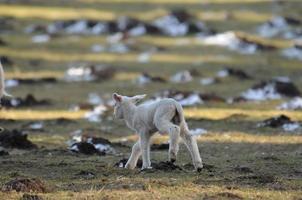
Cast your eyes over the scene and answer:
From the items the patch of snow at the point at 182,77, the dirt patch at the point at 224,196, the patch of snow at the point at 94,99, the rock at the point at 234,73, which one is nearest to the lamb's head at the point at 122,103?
the dirt patch at the point at 224,196

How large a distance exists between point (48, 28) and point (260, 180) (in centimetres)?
4369

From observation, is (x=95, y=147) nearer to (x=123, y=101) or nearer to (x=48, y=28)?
(x=123, y=101)

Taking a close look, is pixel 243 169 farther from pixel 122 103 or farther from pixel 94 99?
pixel 94 99

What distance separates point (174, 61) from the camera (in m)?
49.0

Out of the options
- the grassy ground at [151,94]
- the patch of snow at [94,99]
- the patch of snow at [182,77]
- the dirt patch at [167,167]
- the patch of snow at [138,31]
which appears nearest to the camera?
the grassy ground at [151,94]

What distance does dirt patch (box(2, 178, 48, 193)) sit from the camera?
49.3 feet

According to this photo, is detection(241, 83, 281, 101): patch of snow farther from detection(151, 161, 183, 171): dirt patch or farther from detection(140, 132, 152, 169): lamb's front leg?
detection(151, 161, 183, 171): dirt patch

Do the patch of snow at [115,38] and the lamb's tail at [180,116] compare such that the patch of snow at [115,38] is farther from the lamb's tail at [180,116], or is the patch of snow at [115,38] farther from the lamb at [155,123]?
the lamb's tail at [180,116]

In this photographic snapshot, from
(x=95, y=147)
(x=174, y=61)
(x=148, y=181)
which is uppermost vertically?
(x=148, y=181)

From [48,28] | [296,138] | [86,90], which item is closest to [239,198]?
[296,138]

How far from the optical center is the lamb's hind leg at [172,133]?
1705 cm

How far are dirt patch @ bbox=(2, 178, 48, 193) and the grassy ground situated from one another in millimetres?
211

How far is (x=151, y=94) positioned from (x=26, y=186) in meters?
24.0

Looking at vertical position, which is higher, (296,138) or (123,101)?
(123,101)
